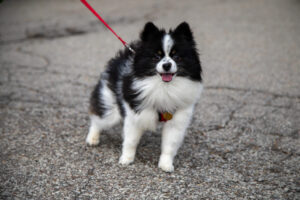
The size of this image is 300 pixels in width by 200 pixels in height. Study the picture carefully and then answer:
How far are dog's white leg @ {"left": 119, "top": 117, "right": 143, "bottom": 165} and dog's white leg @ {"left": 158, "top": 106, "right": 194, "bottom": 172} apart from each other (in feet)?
0.85

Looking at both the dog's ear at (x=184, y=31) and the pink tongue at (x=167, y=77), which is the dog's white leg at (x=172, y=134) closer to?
the pink tongue at (x=167, y=77)

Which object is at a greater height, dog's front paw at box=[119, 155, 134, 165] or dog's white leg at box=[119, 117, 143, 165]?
dog's white leg at box=[119, 117, 143, 165]

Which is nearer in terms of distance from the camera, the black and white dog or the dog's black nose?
the dog's black nose

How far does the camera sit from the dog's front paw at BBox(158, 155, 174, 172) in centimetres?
284

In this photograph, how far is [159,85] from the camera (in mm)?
2621

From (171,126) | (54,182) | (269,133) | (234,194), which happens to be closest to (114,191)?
(54,182)

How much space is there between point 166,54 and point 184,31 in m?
0.30

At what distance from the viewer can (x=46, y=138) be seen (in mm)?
3350

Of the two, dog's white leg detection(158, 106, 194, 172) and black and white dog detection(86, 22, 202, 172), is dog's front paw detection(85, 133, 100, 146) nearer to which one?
black and white dog detection(86, 22, 202, 172)

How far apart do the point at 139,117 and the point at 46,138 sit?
1.23 meters

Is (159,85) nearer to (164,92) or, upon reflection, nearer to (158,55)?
(164,92)

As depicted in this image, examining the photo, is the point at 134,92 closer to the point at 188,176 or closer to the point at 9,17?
the point at 188,176

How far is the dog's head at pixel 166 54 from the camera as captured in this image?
2.55 meters

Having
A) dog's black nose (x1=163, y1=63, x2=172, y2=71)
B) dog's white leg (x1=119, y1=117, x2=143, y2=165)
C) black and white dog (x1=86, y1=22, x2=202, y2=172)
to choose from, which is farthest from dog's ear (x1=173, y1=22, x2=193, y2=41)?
dog's white leg (x1=119, y1=117, x2=143, y2=165)
